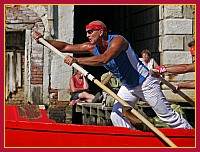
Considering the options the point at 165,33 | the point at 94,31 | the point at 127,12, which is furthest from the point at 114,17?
the point at 94,31

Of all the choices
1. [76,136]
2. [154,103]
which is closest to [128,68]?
[154,103]

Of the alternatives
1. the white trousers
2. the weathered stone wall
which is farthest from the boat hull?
the weathered stone wall

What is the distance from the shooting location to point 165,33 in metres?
11.4

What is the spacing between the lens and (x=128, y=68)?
286 inches

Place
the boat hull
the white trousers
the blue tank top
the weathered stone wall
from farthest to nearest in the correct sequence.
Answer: the weathered stone wall < the white trousers < the blue tank top < the boat hull

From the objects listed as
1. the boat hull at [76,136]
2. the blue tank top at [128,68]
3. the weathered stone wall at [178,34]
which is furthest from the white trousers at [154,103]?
the weathered stone wall at [178,34]

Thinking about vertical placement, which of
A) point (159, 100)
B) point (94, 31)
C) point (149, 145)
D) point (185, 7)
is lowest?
point (149, 145)

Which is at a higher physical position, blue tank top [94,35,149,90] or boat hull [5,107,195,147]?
blue tank top [94,35,149,90]

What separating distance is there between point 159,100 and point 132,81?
0.41 m

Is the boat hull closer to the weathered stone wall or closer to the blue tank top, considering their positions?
the blue tank top

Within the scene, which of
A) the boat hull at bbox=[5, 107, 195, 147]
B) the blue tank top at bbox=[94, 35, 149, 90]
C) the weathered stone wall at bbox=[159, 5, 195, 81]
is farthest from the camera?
the weathered stone wall at bbox=[159, 5, 195, 81]

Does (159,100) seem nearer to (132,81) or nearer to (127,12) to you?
(132,81)

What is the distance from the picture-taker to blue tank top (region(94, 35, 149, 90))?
7211mm

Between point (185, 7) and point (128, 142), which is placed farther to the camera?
point (185, 7)
